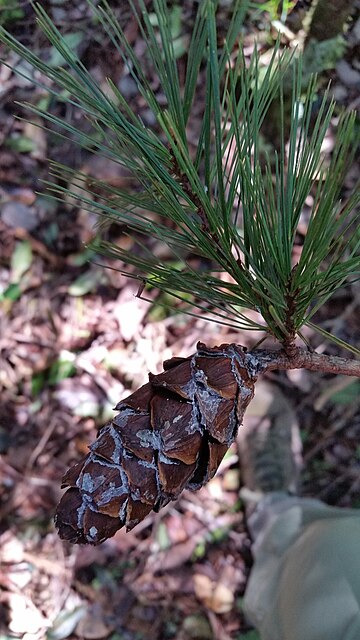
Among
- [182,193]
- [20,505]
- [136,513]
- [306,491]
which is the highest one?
[182,193]

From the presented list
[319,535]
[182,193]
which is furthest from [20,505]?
[182,193]

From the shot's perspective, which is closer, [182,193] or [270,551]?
[182,193]

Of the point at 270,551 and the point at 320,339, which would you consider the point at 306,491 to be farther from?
the point at 320,339

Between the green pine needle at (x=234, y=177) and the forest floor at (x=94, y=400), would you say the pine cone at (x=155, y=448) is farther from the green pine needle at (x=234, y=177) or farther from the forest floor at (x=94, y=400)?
the forest floor at (x=94, y=400)

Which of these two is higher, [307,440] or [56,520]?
[56,520]

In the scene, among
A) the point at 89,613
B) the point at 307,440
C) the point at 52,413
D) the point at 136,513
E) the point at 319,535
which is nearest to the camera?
the point at 136,513

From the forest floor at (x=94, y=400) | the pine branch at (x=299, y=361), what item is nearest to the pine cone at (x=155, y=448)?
the pine branch at (x=299, y=361)

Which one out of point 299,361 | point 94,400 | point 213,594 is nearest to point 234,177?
point 299,361
